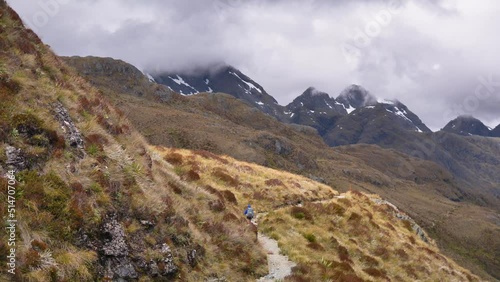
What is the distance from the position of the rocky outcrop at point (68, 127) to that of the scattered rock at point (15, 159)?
7.16 feet

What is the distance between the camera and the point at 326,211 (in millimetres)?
30953

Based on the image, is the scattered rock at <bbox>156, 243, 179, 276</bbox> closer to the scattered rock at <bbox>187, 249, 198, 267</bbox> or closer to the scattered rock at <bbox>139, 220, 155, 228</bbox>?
the scattered rock at <bbox>139, 220, 155, 228</bbox>

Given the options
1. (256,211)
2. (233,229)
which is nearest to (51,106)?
(233,229)

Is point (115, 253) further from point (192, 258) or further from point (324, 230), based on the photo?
point (324, 230)

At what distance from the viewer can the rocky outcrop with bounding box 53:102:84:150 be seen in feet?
46.0

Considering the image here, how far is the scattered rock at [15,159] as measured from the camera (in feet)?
37.1

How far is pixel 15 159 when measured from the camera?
11.5 metres

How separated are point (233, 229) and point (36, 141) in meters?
9.53

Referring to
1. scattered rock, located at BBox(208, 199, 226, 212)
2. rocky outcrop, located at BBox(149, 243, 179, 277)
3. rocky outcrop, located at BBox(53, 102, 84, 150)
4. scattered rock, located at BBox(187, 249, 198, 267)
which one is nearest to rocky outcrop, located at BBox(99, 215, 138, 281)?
rocky outcrop, located at BBox(149, 243, 179, 277)

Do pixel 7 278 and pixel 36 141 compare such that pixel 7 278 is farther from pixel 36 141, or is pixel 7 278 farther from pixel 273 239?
pixel 273 239

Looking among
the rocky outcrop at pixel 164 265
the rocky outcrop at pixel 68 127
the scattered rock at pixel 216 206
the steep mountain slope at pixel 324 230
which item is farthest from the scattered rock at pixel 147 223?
the steep mountain slope at pixel 324 230

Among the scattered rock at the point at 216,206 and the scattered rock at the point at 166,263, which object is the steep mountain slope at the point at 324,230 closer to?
the scattered rock at the point at 216,206

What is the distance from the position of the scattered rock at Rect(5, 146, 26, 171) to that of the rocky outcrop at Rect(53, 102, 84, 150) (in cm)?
218

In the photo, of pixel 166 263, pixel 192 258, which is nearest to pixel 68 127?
pixel 166 263
